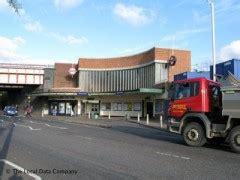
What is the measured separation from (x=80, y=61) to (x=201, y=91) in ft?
186

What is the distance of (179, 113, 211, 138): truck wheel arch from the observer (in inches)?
651

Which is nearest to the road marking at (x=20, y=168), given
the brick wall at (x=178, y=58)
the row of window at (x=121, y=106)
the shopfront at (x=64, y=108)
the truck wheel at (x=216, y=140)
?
the truck wheel at (x=216, y=140)

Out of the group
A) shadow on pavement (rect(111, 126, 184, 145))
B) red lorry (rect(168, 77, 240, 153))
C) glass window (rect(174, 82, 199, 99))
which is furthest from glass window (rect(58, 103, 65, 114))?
glass window (rect(174, 82, 199, 99))

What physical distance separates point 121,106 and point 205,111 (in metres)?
45.9

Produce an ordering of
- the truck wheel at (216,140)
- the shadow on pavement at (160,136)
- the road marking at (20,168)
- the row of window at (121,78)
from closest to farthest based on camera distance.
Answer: the road marking at (20,168), the truck wheel at (216,140), the shadow on pavement at (160,136), the row of window at (121,78)

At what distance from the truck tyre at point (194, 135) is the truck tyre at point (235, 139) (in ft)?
5.54

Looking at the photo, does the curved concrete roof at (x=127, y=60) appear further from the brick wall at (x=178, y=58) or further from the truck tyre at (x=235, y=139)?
the truck tyre at (x=235, y=139)

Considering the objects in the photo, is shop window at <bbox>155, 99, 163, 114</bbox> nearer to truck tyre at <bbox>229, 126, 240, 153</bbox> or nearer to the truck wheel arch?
the truck wheel arch

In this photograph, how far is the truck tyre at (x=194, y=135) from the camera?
17.0m

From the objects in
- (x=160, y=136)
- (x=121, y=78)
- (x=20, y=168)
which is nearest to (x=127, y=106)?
(x=121, y=78)

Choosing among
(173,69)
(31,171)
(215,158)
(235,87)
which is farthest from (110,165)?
(173,69)

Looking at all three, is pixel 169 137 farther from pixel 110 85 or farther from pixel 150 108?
pixel 110 85

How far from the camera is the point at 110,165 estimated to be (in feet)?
37.3

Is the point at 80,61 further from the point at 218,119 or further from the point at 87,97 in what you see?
the point at 218,119
